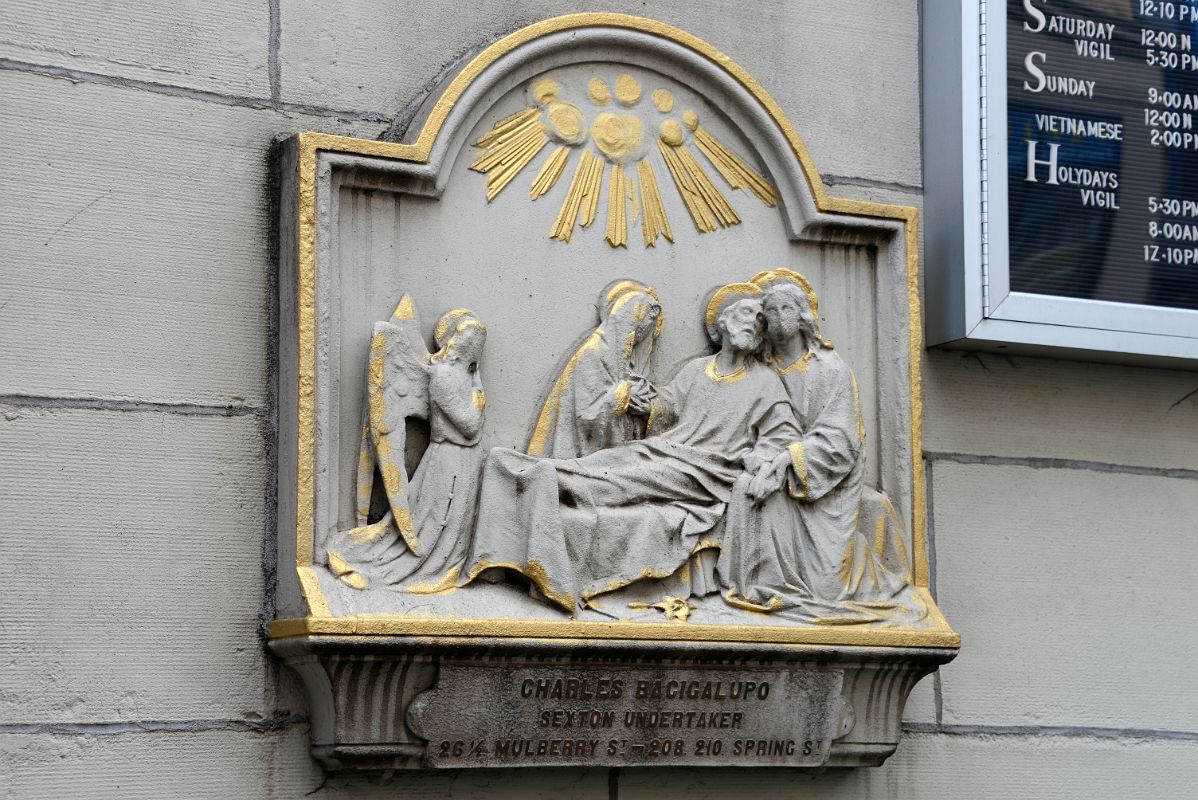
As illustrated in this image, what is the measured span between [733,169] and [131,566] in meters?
2.09

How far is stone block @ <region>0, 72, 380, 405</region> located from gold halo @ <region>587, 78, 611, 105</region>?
0.89 metres

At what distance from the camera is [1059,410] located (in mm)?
5855

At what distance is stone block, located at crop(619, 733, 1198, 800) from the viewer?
5.16 m

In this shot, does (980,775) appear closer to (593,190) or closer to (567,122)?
(593,190)

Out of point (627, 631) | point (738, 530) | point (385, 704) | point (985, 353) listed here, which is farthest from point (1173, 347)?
point (385, 704)

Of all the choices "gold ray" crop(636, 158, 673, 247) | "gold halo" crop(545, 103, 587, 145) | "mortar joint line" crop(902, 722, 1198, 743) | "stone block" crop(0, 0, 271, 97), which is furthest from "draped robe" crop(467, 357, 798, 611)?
"stone block" crop(0, 0, 271, 97)

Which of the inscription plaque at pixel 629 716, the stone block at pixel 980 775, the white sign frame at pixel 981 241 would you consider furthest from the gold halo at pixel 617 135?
the stone block at pixel 980 775

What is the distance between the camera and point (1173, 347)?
5.80m

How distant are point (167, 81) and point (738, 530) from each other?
6.50 ft

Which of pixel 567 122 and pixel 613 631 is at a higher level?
pixel 567 122

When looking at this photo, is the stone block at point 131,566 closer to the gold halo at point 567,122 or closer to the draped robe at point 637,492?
the draped robe at point 637,492

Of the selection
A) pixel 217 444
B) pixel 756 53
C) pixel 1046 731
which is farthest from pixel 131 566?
pixel 1046 731

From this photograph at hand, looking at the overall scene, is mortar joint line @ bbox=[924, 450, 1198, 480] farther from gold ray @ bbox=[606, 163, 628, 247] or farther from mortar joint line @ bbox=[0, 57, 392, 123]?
mortar joint line @ bbox=[0, 57, 392, 123]

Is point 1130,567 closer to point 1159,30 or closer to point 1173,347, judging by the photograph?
point 1173,347
